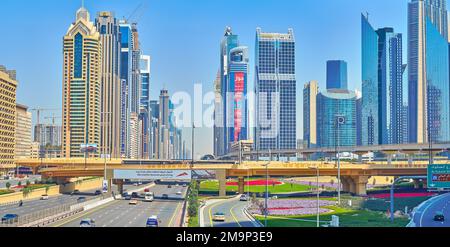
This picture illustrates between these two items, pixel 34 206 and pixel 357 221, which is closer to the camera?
pixel 357 221

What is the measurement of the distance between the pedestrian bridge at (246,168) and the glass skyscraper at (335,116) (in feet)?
3.77

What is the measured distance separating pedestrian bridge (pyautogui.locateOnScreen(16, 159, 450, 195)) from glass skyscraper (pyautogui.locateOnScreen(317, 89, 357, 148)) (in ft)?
3.77

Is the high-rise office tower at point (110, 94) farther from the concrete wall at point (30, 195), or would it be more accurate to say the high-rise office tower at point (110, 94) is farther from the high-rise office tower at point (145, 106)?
the concrete wall at point (30, 195)

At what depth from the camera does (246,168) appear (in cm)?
2144

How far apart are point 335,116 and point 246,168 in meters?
7.84

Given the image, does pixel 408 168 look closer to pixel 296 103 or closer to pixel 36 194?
pixel 296 103

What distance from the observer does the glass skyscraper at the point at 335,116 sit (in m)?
10.1

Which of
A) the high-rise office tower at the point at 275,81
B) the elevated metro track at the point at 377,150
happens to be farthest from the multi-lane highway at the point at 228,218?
the elevated metro track at the point at 377,150

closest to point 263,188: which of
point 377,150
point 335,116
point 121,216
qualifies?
point 377,150

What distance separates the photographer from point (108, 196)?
12320 millimetres

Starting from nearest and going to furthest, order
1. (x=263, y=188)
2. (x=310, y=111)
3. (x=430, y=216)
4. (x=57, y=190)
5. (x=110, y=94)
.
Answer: (x=430, y=216) → (x=310, y=111) → (x=57, y=190) → (x=263, y=188) → (x=110, y=94)

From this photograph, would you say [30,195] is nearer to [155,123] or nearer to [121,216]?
[155,123]

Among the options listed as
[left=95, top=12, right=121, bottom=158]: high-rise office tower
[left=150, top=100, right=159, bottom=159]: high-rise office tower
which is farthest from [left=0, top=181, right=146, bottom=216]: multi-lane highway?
[left=95, top=12, right=121, bottom=158]: high-rise office tower
